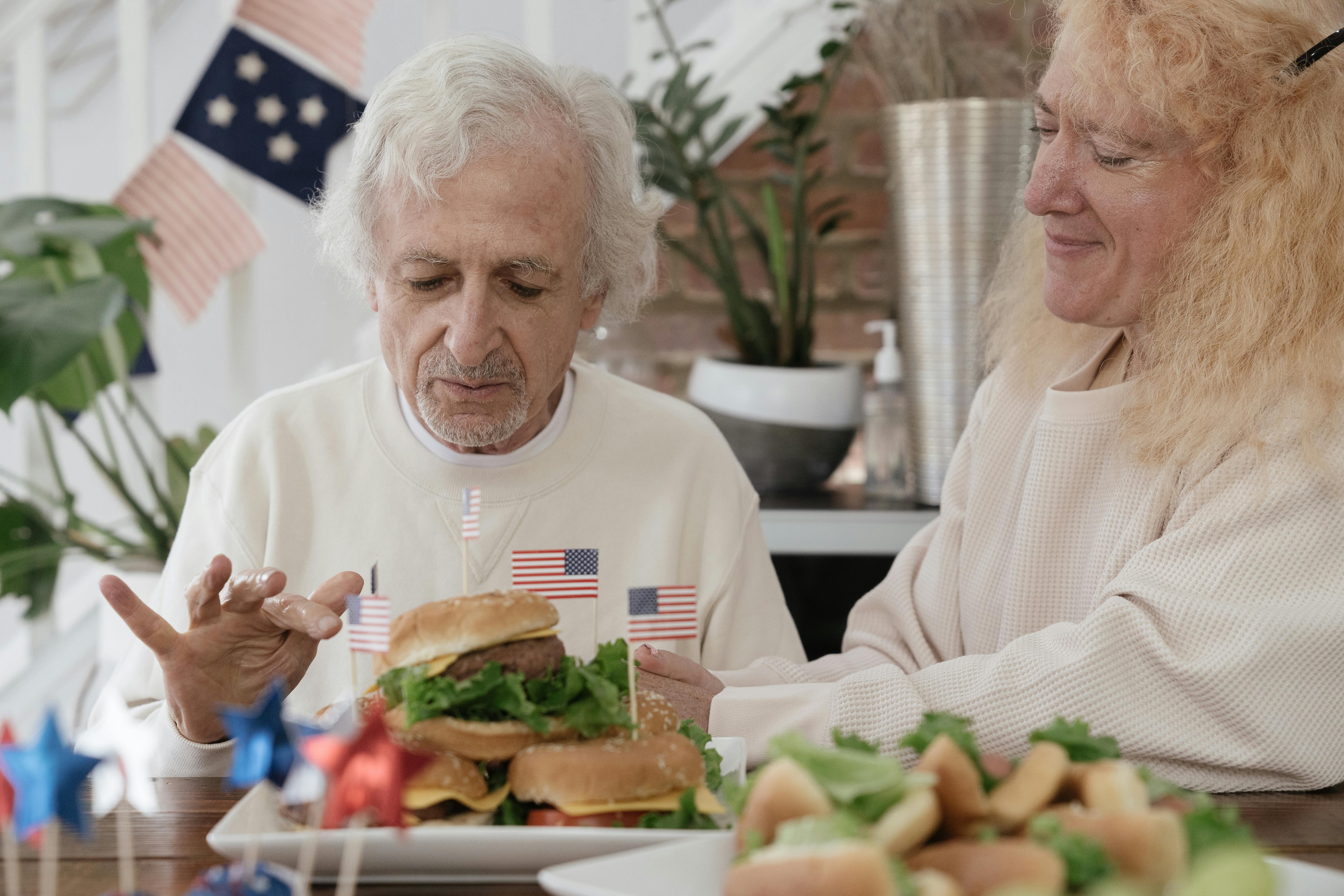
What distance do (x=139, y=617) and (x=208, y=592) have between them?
6cm

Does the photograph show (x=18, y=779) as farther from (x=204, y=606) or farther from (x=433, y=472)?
(x=433, y=472)

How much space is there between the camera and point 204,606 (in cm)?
113

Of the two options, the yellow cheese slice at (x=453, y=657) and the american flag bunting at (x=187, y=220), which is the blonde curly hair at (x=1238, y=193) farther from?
the american flag bunting at (x=187, y=220)

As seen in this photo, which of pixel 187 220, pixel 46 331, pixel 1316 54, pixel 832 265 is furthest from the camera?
pixel 832 265

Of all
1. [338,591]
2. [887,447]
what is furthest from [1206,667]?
[887,447]

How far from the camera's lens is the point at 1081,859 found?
2.04ft

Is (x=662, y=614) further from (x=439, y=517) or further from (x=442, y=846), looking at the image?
(x=439, y=517)

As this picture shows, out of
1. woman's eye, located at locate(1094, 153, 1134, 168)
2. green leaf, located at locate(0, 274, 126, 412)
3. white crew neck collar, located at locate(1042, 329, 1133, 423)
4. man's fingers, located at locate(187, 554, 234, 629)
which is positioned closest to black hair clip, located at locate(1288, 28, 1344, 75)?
woman's eye, located at locate(1094, 153, 1134, 168)

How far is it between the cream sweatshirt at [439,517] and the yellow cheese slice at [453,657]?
18.8 inches

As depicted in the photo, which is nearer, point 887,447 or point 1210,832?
point 1210,832

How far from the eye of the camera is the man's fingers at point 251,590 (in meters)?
1.06

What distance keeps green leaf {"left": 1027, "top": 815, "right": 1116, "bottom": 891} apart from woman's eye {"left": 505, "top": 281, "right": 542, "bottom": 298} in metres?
0.91

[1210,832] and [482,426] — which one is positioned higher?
[482,426]

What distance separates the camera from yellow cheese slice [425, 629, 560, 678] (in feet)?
2.90
